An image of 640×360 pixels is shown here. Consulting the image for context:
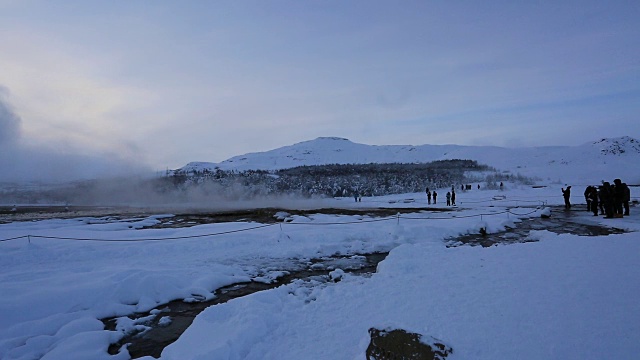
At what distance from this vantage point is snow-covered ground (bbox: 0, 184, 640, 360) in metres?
3.86

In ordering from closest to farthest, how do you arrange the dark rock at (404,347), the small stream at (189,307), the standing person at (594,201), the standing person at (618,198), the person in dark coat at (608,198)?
the dark rock at (404,347)
the small stream at (189,307)
the standing person at (618,198)
the person in dark coat at (608,198)
the standing person at (594,201)

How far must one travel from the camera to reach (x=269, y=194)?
59.4 meters

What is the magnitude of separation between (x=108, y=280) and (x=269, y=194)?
169 ft

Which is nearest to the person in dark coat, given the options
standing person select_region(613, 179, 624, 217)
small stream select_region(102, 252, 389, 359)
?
standing person select_region(613, 179, 624, 217)

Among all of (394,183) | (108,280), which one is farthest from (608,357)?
(394,183)

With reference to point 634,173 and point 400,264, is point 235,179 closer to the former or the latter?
point 400,264

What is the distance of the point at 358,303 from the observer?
6.11 metres

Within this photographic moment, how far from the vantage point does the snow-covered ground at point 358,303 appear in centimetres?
386

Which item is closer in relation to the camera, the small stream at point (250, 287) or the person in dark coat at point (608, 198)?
the small stream at point (250, 287)

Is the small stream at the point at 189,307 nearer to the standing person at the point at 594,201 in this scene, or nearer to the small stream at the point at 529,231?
the small stream at the point at 529,231

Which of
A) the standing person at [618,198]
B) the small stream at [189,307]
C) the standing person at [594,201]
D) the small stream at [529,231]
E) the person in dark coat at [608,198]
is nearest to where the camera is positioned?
the small stream at [189,307]

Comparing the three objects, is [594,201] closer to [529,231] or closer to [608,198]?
[608,198]

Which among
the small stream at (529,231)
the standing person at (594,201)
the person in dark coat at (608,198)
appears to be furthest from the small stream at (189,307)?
the standing person at (594,201)

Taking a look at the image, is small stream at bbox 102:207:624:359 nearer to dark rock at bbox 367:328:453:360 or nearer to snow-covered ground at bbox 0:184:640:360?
snow-covered ground at bbox 0:184:640:360
